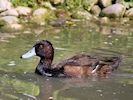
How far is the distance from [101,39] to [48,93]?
5.15m

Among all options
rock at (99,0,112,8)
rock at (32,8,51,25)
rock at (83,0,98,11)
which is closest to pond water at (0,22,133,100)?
rock at (32,8,51,25)

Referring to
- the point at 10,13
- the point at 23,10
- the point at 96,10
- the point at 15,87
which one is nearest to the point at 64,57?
the point at 15,87

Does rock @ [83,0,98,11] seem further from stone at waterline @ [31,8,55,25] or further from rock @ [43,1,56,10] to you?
stone at waterline @ [31,8,55,25]

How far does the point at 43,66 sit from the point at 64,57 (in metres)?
1.26

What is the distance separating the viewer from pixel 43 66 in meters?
9.73

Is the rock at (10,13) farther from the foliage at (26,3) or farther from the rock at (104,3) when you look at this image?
the rock at (104,3)

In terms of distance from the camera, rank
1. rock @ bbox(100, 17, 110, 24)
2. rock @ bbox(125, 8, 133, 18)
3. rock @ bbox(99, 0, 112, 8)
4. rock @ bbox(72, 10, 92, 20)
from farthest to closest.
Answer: rock @ bbox(99, 0, 112, 8), rock @ bbox(125, 8, 133, 18), rock @ bbox(72, 10, 92, 20), rock @ bbox(100, 17, 110, 24)

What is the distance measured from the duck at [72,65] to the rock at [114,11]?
23.5 ft

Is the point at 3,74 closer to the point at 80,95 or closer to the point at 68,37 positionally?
the point at 80,95

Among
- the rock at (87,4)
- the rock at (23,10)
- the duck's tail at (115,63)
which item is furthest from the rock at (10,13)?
the duck's tail at (115,63)

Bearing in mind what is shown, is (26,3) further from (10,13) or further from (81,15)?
(81,15)

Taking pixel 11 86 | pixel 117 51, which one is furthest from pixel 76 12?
pixel 11 86

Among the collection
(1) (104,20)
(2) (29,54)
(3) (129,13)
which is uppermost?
(2) (29,54)

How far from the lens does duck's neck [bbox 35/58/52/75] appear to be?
9633 millimetres
